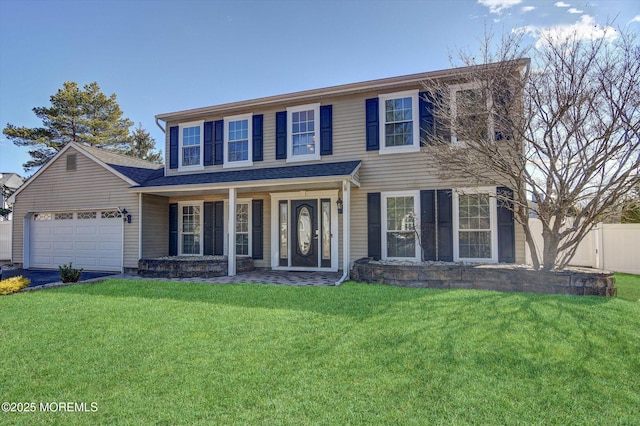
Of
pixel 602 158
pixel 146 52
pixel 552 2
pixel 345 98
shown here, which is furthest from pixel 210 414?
pixel 146 52

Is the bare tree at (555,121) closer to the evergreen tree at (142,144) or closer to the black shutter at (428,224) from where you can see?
the black shutter at (428,224)

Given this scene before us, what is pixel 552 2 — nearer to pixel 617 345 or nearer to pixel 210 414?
pixel 617 345

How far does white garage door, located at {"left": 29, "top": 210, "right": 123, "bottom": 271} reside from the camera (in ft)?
36.1

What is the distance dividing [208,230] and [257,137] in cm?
352

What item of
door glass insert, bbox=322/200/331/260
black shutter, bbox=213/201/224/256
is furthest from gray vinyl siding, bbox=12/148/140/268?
door glass insert, bbox=322/200/331/260

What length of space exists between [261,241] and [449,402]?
832 cm

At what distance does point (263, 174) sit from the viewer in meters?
9.52

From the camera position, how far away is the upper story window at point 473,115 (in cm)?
680

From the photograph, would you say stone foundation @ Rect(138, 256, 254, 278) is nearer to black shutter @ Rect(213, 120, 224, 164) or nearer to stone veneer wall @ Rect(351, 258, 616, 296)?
black shutter @ Rect(213, 120, 224, 164)

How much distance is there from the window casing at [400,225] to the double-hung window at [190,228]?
6.31 metres

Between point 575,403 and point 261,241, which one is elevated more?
point 261,241

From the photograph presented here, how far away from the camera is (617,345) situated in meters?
3.75

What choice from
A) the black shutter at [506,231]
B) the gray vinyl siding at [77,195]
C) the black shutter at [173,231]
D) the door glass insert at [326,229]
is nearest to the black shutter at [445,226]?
the black shutter at [506,231]

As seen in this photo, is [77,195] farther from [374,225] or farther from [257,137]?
[374,225]
